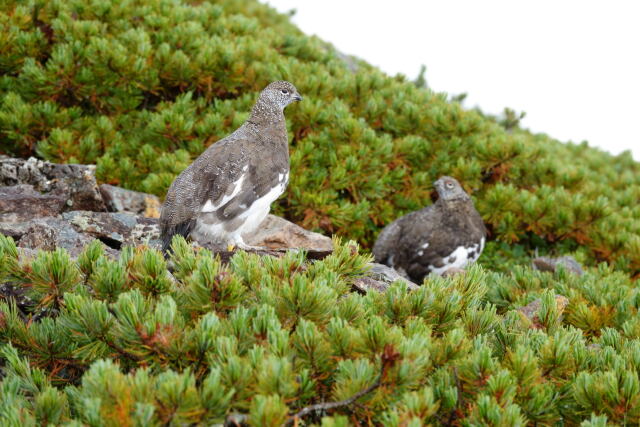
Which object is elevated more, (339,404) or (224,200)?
(339,404)

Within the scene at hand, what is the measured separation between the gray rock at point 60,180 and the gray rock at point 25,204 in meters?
0.20

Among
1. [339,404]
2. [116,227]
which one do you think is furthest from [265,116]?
[339,404]

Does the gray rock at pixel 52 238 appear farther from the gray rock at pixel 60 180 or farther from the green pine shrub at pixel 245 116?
the green pine shrub at pixel 245 116

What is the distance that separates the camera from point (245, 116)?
285 inches

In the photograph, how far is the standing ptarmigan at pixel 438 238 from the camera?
6.82 metres

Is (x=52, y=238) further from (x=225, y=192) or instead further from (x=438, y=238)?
(x=438, y=238)

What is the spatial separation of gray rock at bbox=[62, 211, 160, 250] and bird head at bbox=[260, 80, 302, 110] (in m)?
1.34

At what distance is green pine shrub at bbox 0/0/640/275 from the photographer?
716 centimetres

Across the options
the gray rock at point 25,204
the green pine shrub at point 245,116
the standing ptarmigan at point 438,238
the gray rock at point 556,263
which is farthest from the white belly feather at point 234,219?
the gray rock at point 556,263

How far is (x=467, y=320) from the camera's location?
3.18 metres

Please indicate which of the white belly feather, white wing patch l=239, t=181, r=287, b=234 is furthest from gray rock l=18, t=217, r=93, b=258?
white wing patch l=239, t=181, r=287, b=234

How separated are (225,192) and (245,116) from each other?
2512 millimetres

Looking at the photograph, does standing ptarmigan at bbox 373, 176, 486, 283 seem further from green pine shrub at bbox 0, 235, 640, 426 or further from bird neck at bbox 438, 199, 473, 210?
green pine shrub at bbox 0, 235, 640, 426

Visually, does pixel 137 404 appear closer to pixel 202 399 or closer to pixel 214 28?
pixel 202 399
